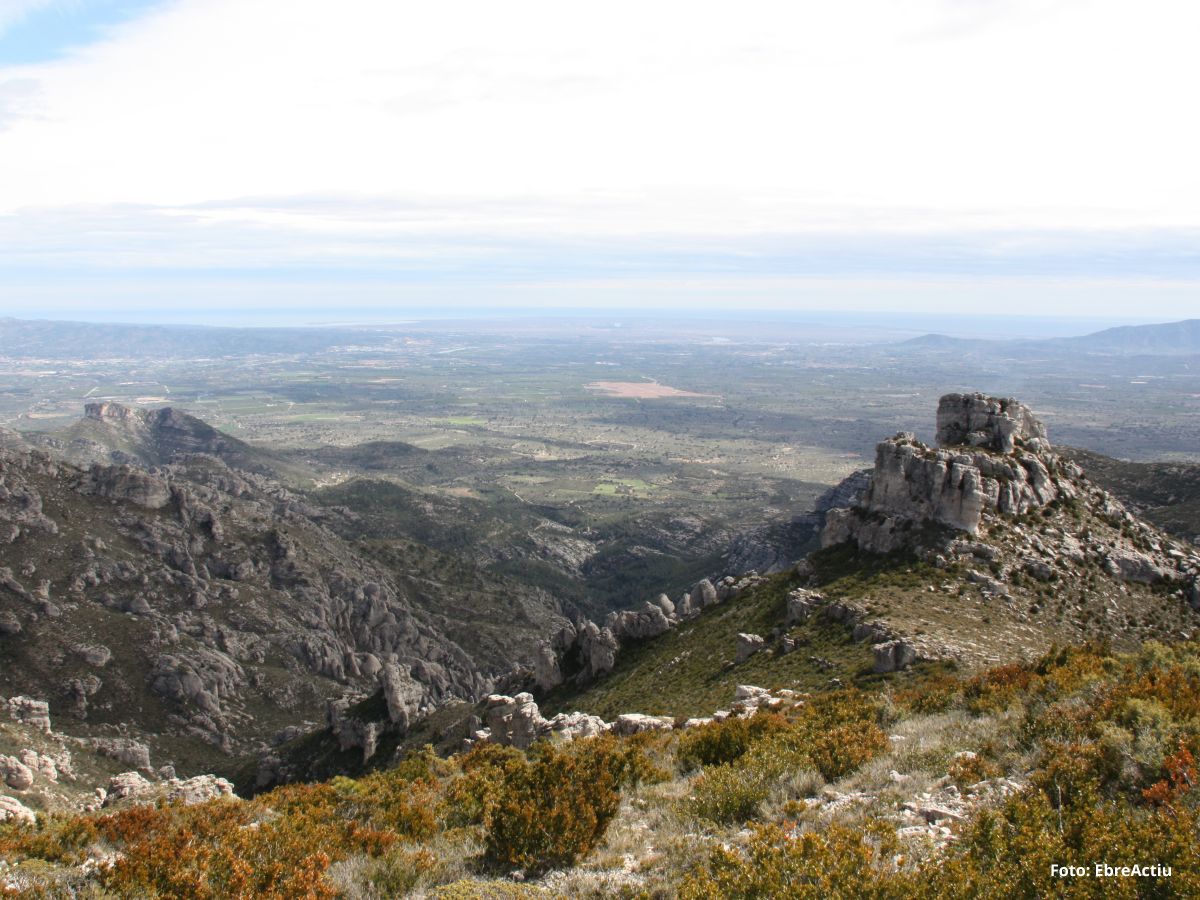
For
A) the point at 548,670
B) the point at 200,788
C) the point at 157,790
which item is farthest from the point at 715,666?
the point at 157,790

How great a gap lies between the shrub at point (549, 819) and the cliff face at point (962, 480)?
31.4m

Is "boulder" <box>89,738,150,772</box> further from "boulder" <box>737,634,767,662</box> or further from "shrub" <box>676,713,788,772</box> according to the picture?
"shrub" <box>676,713,788,772</box>

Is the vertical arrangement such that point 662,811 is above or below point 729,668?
above

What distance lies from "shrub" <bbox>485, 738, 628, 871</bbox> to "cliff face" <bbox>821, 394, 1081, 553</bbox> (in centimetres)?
3136

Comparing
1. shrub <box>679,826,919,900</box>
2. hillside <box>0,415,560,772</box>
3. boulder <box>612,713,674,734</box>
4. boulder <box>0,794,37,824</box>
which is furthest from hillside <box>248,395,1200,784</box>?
shrub <box>679,826,919,900</box>

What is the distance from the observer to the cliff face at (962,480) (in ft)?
130

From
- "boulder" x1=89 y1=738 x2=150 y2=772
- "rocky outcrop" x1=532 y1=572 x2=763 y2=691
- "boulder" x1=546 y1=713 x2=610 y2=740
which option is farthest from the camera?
"boulder" x1=89 y1=738 x2=150 y2=772

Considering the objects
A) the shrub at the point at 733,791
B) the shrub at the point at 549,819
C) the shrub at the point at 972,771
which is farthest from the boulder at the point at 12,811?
the shrub at the point at 972,771

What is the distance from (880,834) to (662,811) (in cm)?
524

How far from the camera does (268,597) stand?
94.8 metres

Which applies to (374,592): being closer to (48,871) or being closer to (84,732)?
(84,732)

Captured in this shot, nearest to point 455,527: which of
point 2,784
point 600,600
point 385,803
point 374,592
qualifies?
point 600,600

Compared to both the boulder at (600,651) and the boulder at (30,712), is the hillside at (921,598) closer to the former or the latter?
the boulder at (600,651)

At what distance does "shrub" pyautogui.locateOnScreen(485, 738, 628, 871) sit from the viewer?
41.1ft
